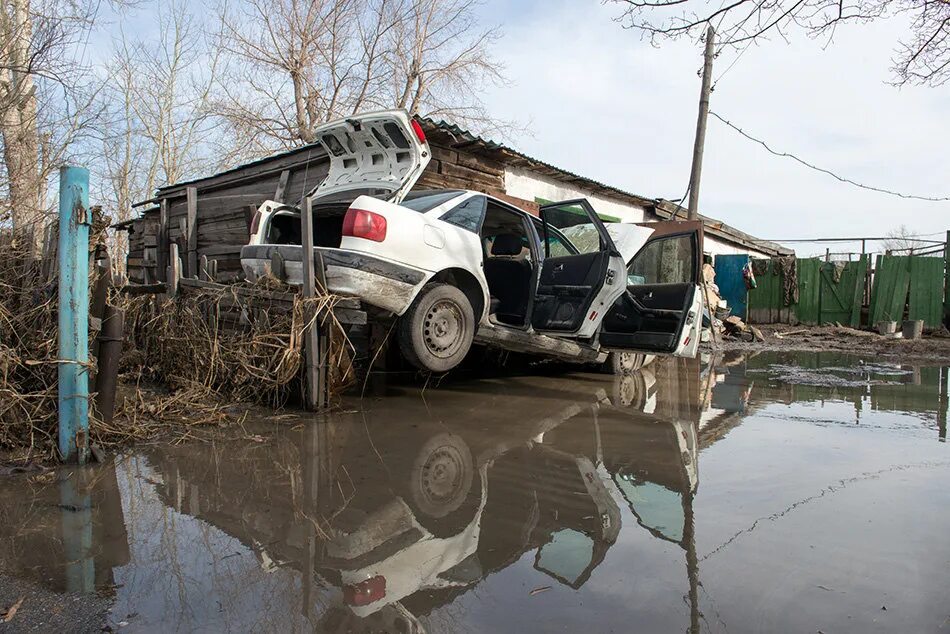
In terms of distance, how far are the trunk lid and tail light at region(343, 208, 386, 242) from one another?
76cm

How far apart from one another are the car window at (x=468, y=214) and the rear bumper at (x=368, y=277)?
717 millimetres

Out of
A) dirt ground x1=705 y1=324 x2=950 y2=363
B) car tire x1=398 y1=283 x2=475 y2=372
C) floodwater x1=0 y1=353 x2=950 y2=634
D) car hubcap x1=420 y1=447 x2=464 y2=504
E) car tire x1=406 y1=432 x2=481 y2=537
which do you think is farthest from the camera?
dirt ground x1=705 y1=324 x2=950 y2=363

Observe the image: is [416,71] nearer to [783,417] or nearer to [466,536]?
[783,417]

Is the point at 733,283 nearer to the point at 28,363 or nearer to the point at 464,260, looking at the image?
the point at 464,260

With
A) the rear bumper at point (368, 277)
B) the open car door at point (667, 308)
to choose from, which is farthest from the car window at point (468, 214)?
the open car door at point (667, 308)

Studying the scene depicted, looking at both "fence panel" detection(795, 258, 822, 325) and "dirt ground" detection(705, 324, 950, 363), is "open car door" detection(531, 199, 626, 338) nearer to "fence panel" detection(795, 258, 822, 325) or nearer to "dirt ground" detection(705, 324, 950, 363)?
"dirt ground" detection(705, 324, 950, 363)

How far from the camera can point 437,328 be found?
17.7ft

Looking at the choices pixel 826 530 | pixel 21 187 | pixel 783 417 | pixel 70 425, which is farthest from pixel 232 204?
pixel 826 530

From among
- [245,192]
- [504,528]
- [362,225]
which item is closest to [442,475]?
[504,528]

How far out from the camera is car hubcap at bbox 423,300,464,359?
17.5ft

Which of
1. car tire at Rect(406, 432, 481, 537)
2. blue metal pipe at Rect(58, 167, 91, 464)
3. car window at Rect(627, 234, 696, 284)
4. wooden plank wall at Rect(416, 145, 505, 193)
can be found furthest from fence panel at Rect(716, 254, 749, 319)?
blue metal pipe at Rect(58, 167, 91, 464)

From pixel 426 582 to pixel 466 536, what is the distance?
49 centimetres

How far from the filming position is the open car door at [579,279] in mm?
6199

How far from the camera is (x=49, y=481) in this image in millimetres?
3369
